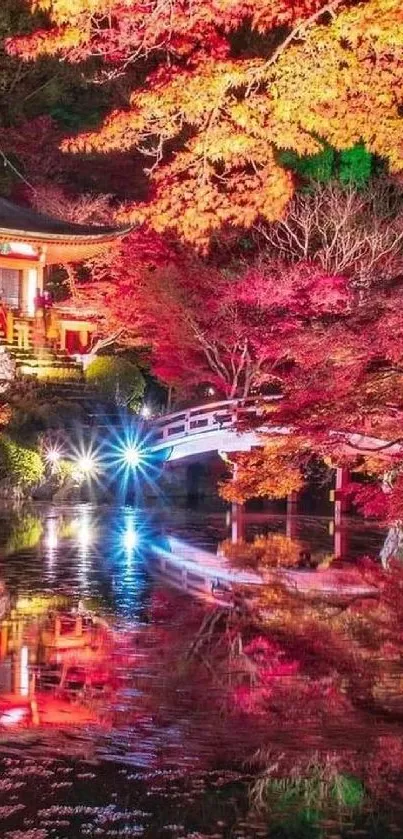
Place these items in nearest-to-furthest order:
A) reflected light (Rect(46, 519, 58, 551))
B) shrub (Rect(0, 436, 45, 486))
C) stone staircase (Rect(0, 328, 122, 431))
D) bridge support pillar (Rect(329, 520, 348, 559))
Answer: reflected light (Rect(46, 519, 58, 551))
bridge support pillar (Rect(329, 520, 348, 559))
shrub (Rect(0, 436, 45, 486))
stone staircase (Rect(0, 328, 122, 431))

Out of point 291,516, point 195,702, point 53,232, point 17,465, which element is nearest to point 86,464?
point 17,465

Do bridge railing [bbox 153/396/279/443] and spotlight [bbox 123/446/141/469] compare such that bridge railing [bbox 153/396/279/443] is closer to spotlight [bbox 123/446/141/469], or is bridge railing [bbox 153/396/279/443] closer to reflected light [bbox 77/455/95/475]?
spotlight [bbox 123/446/141/469]

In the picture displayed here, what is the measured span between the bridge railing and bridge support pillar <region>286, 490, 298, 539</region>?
76.2 inches

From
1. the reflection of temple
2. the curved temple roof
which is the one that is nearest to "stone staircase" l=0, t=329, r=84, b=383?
the curved temple roof

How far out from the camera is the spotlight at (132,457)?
2748cm

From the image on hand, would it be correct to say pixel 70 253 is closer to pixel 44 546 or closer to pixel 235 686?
pixel 44 546

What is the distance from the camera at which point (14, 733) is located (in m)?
7.07

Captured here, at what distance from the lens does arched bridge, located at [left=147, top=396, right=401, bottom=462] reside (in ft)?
79.6

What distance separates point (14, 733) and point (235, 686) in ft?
6.46

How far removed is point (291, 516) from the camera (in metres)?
25.4

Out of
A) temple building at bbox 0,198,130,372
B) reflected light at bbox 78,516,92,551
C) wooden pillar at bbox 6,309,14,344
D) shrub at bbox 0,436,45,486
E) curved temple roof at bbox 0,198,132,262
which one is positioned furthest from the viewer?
wooden pillar at bbox 6,309,14,344

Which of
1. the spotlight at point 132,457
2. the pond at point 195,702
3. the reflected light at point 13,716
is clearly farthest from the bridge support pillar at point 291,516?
the reflected light at point 13,716

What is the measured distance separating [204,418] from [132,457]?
2.65 m

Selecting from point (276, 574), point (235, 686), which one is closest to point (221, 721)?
point (235, 686)
